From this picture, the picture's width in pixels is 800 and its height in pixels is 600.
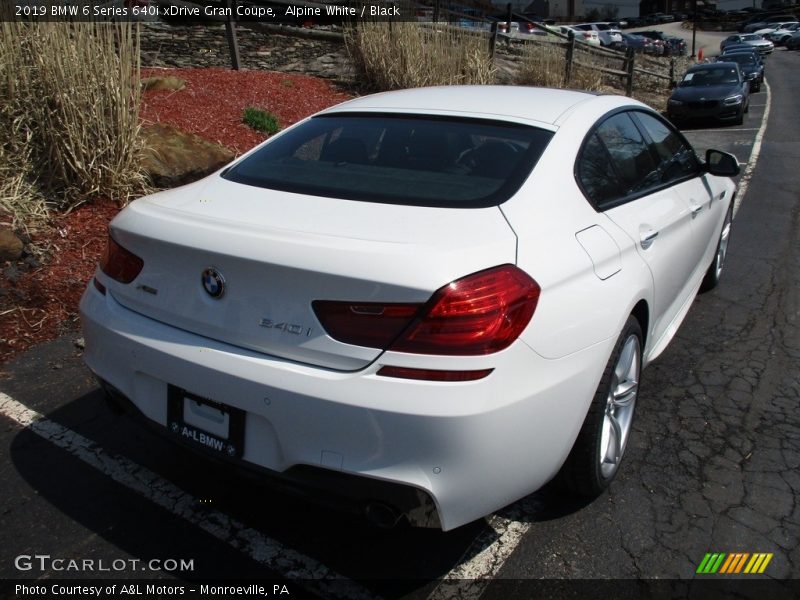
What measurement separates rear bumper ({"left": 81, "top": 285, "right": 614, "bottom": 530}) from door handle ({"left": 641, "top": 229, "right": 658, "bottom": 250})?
83 centimetres

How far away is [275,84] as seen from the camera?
10266mm

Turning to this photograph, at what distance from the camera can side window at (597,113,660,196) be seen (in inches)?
124

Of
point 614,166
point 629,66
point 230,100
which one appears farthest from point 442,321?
point 629,66

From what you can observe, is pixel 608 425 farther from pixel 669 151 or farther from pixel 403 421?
pixel 669 151

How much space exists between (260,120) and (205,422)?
253 inches

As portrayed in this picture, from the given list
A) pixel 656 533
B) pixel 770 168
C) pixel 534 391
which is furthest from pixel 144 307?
pixel 770 168

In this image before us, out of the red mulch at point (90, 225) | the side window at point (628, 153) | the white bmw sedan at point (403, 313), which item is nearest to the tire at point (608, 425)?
the white bmw sedan at point (403, 313)

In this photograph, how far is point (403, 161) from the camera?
2.87 meters

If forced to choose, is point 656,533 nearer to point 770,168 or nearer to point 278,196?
point 278,196

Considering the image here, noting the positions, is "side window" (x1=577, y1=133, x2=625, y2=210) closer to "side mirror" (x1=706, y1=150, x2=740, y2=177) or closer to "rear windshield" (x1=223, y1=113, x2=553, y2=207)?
"rear windshield" (x1=223, y1=113, x2=553, y2=207)

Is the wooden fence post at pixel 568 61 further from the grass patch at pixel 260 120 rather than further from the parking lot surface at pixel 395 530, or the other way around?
the parking lot surface at pixel 395 530

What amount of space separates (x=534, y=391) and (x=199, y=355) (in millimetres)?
1082

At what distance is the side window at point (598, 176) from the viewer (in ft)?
9.19

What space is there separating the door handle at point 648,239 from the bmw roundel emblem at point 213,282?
5.80 ft
